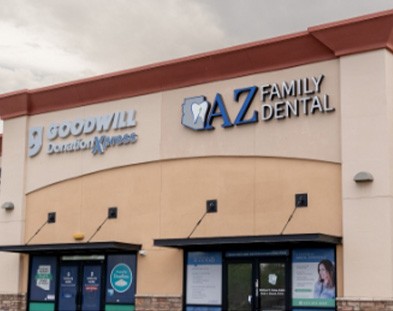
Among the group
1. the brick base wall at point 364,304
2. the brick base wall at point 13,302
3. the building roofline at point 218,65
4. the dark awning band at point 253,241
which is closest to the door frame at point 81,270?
the brick base wall at point 13,302

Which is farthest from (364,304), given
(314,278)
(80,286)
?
(80,286)

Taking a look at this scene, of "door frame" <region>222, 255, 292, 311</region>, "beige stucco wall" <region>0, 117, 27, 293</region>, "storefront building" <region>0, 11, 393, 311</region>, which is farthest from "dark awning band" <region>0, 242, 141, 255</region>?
"door frame" <region>222, 255, 292, 311</region>

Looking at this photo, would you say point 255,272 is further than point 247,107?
No

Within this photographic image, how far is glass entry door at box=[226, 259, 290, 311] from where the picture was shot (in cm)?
2116

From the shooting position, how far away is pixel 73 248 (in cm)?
2406

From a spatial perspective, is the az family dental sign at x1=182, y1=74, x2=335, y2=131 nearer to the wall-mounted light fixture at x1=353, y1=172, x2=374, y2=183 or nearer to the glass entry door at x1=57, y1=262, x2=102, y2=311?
the wall-mounted light fixture at x1=353, y1=172, x2=374, y2=183

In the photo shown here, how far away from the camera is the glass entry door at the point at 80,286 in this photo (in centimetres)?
2492

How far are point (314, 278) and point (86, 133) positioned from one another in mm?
9746

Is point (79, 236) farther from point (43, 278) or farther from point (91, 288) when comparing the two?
point (43, 278)

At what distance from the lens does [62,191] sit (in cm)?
2658

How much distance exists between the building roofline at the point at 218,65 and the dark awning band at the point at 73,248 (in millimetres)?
5005

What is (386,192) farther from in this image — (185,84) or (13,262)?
(13,262)

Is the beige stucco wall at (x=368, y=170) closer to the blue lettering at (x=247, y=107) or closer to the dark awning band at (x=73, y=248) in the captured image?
the blue lettering at (x=247, y=107)

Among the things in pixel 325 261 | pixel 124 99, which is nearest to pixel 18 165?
pixel 124 99
